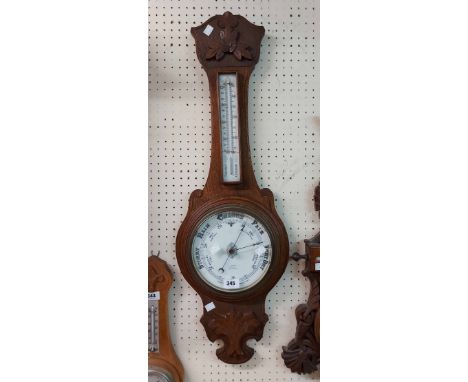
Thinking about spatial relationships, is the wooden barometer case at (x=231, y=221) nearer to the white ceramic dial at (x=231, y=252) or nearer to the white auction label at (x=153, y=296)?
the white ceramic dial at (x=231, y=252)

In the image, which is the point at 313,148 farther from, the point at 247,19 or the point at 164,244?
the point at 164,244

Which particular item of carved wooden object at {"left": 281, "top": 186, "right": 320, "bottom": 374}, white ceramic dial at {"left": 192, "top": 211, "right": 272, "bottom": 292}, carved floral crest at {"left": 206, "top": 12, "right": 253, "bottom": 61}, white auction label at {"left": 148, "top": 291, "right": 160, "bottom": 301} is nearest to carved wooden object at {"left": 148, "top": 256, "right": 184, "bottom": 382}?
white auction label at {"left": 148, "top": 291, "right": 160, "bottom": 301}

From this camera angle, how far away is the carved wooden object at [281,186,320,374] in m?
1.90

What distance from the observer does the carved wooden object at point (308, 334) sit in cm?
190

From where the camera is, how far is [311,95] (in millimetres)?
1901

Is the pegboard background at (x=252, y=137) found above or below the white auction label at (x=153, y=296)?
above

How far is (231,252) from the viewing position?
73.5 inches

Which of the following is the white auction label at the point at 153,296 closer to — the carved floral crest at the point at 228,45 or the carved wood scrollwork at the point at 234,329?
the carved wood scrollwork at the point at 234,329

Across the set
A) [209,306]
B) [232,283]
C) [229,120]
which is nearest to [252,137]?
[229,120]

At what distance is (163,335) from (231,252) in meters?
0.39

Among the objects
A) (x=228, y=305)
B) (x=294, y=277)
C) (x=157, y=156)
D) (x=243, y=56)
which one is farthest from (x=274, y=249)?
(x=243, y=56)

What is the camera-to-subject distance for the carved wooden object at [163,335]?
74.7 inches

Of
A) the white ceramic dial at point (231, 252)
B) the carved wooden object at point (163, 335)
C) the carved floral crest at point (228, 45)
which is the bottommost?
the carved wooden object at point (163, 335)

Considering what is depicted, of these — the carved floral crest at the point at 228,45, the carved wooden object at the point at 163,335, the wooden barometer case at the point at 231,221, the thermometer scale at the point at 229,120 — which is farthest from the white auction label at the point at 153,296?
the carved floral crest at the point at 228,45
